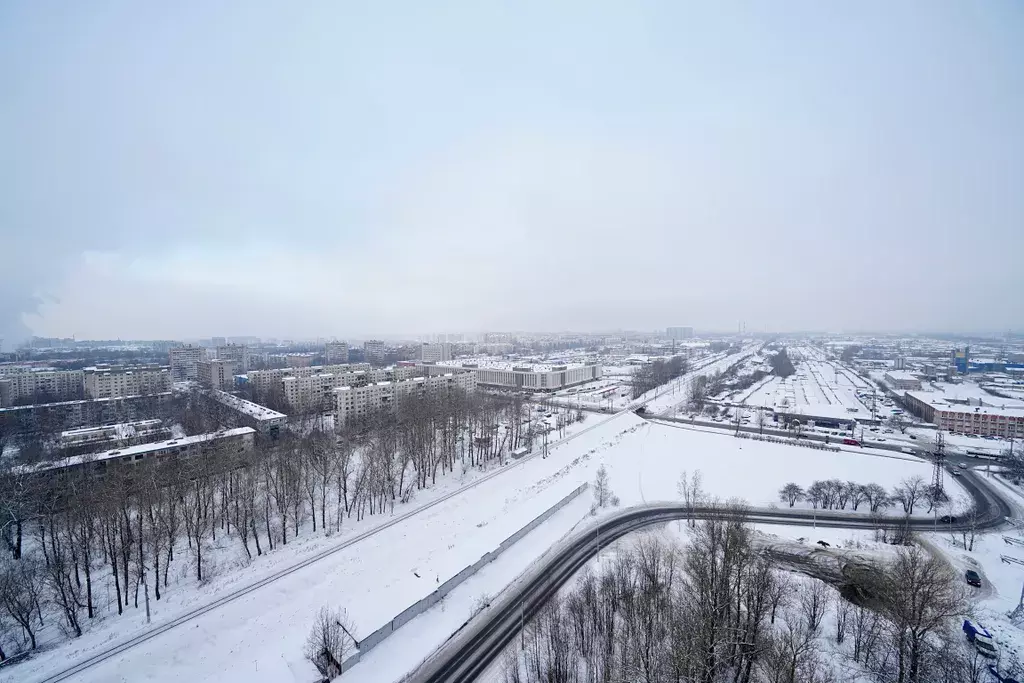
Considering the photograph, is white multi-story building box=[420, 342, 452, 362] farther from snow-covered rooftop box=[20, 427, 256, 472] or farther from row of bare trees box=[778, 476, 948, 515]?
row of bare trees box=[778, 476, 948, 515]

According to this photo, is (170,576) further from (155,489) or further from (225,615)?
(225,615)

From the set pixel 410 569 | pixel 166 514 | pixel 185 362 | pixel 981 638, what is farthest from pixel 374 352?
pixel 981 638

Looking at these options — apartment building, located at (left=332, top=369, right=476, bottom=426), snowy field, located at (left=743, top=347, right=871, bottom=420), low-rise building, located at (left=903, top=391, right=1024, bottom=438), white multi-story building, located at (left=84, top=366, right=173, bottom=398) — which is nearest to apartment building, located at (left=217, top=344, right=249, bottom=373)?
white multi-story building, located at (left=84, top=366, right=173, bottom=398)

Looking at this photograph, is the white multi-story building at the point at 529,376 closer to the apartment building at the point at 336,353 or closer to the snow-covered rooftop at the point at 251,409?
the apartment building at the point at 336,353

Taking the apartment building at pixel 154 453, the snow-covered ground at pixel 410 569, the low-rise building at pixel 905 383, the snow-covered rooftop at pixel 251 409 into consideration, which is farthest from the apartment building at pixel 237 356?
the low-rise building at pixel 905 383

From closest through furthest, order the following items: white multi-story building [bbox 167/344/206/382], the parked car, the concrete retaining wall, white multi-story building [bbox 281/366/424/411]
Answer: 1. the parked car
2. the concrete retaining wall
3. white multi-story building [bbox 281/366/424/411]
4. white multi-story building [bbox 167/344/206/382]
